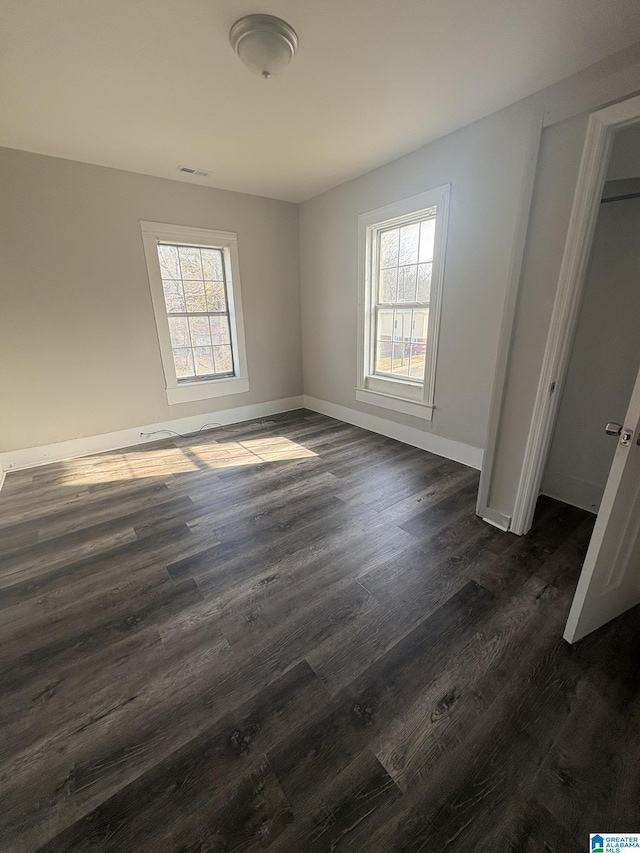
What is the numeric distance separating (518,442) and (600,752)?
145 cm

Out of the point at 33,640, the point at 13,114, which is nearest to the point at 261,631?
the point at 33,640

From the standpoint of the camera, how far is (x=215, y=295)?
4.12m

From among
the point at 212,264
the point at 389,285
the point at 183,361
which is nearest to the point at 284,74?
the point at 389,285

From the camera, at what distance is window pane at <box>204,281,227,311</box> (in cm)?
406

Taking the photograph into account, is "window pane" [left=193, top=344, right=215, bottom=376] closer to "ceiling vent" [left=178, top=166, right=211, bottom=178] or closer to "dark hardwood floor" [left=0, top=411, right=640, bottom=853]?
"ceiling vent" [left=178, top=166, right=211, bottom=178]

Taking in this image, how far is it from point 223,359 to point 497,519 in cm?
355

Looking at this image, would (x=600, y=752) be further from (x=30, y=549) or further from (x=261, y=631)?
(x=30, y=549)

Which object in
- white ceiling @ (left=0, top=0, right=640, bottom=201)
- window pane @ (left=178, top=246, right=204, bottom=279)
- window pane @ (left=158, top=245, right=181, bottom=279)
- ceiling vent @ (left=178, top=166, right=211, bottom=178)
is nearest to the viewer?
white ceiling @ (left=0, top=0, right=640, bottom=201)

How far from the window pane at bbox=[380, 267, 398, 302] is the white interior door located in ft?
8.71

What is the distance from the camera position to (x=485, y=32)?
167 cm

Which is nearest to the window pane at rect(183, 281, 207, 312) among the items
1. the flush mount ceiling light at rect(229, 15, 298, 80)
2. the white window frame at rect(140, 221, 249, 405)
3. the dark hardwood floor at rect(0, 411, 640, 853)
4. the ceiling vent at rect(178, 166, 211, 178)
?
the white window frame at rect(140, 221, 249, 405)

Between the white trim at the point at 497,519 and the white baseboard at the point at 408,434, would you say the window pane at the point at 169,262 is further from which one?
the white trim at the point at 497,519

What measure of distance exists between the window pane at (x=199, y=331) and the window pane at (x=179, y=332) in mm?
59

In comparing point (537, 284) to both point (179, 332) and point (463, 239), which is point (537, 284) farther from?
point (179, 332)
